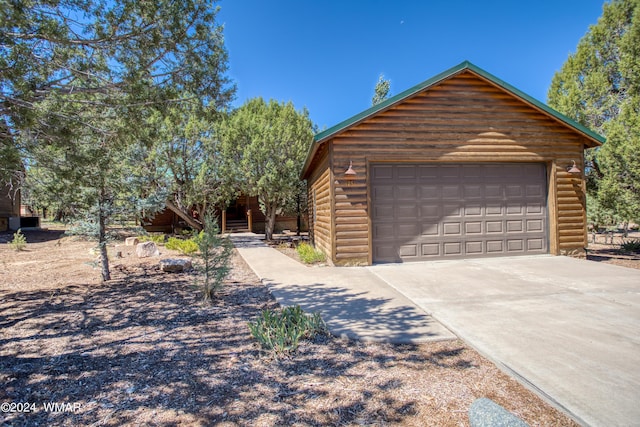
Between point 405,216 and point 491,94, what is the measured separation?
3.67 meters

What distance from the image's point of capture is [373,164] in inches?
300

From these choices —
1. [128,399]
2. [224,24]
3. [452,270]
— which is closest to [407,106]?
[452,270]

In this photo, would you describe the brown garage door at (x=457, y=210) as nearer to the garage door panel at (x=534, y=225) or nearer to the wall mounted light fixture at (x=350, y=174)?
the garage door panel at (x=534, y=225)

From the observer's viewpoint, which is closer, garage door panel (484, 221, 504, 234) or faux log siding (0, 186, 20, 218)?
garage door panel (484, 221, 504, 234)

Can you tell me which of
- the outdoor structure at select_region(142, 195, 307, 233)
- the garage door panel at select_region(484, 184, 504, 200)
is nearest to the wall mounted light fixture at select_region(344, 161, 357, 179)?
the garage door panel at select_region(484, 184, 504, 200)

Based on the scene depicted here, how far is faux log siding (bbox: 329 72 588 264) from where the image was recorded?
24.2 feet

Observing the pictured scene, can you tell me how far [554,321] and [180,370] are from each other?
407cm

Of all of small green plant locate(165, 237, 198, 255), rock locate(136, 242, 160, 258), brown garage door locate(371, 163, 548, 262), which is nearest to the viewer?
brown garage door locate(371, 163, 548, 262)

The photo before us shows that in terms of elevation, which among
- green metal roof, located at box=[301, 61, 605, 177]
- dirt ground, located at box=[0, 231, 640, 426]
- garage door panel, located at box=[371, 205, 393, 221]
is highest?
green metal roof, located at box=[301, 61, 605, 177]

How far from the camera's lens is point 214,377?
2.65 m

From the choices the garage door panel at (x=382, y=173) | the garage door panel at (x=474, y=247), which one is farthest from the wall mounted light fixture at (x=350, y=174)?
the garage door panel at (x=474, y=247)

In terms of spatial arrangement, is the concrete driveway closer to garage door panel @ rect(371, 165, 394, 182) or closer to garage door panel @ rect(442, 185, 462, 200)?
garage door panel @ rect(442, 185, 462, 200)

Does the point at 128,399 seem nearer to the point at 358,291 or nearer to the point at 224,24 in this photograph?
the point at 358,291

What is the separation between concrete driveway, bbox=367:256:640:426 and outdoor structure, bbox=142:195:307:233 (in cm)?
1509
